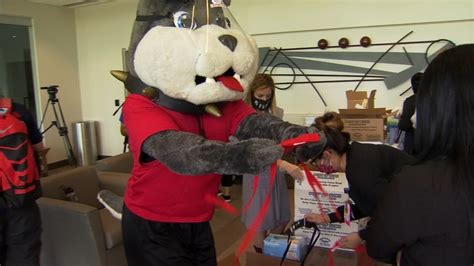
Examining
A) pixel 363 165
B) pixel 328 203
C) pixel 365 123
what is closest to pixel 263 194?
pixel 328 203

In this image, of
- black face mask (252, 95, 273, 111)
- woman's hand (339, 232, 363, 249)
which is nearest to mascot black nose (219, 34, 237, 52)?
woman's hand (339, 232, 363, 249)

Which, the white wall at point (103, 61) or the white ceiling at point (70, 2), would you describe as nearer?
the white ceiling at point (70, 2)

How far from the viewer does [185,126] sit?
112 centimetres

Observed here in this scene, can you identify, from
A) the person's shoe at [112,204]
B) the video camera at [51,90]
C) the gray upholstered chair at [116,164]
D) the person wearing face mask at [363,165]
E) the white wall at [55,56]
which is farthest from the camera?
the white wall at [55,56]

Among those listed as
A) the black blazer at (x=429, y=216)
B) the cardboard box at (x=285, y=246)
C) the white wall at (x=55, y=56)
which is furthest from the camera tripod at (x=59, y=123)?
the black blazer at (x=429, y=216)

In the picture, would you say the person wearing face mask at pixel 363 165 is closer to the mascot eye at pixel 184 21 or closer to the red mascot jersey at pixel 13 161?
the mascot eye at pixel 184 21

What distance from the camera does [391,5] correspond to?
4.23m

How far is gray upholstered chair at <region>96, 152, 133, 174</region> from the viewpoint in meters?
3.40

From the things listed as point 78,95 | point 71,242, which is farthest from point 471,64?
point 78,95

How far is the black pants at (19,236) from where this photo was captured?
199cm

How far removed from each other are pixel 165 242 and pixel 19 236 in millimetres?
1266

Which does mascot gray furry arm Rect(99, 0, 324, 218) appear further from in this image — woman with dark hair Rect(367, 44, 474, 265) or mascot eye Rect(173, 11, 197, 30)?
woman with dark hair Rect(367, 44, 474, 265)

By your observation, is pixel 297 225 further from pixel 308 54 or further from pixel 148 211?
pixel 308 54

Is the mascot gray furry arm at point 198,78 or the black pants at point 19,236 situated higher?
the mascot gray furry arm at point 198,78
